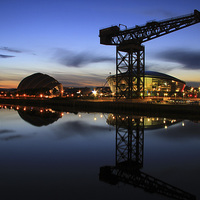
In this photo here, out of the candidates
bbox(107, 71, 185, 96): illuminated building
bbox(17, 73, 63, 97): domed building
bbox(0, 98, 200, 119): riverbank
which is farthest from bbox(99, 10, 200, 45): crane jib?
bbox(17, 73, 63, 97): domed building

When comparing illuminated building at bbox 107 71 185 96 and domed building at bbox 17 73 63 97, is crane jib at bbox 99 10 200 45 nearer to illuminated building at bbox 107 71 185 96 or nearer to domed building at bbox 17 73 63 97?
illuminated building at bbox 107 71 185 96

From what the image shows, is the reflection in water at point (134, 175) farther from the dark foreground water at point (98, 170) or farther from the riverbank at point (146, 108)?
the riverbank at point (146, 108)

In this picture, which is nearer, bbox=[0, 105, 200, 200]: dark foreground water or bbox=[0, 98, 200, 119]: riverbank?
bbox=[0, 105, 200, 200]: dark foreground water

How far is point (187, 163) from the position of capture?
12.2 metres

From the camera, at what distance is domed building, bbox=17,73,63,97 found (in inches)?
4515

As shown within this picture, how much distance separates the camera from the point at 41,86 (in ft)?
387

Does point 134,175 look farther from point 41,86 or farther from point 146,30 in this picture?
point 41,86

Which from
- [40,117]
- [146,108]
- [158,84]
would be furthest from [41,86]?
[146,108]

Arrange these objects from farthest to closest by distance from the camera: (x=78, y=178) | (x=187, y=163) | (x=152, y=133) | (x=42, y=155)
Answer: (x=152, y=133)
(x=42, y=155)
(x=187, y=163)
(x=78, y=178)

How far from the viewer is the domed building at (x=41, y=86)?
4515 inches

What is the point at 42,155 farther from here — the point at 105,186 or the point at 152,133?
the point at 152,133

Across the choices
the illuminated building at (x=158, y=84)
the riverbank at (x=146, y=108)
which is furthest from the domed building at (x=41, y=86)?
the riverbank at (x=146, y=108)

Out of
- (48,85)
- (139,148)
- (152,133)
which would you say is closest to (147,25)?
(152,133)

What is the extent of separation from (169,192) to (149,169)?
8.79ft
